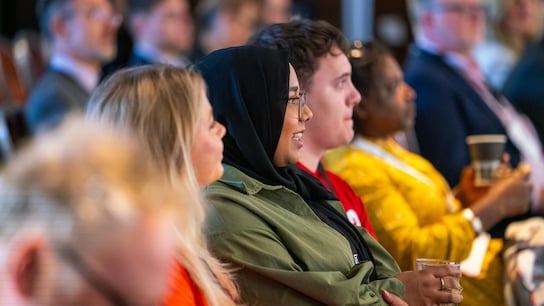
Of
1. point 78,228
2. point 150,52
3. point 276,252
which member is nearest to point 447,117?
point 150,52

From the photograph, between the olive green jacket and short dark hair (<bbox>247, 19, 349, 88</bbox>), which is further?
short dark hair (<bbox>247, 19, 349, 88</bbox>)

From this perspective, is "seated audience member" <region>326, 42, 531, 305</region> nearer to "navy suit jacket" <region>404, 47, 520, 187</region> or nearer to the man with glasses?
the man with glasses

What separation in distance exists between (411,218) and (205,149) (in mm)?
1046

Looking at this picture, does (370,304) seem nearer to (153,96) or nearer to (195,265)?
(195,265)

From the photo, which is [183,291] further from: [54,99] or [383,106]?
[54,99]

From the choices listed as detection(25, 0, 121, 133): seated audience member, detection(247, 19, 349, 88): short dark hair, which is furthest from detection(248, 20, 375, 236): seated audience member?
detection(25, 0, 121, 133): seated audience member

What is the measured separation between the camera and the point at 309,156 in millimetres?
2213

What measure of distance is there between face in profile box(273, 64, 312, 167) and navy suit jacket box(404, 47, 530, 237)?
160cm

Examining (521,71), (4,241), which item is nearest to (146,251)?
(4,241)

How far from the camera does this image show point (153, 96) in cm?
155

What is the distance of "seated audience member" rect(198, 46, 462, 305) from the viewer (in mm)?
1744

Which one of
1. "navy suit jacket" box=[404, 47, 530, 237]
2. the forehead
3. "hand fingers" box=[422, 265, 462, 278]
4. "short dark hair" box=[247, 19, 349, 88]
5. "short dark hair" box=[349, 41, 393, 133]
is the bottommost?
"navy suit jacket" box=[404, 47, 530, 237]

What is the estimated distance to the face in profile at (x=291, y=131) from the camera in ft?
6.34

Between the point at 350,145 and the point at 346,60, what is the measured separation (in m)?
0.49
